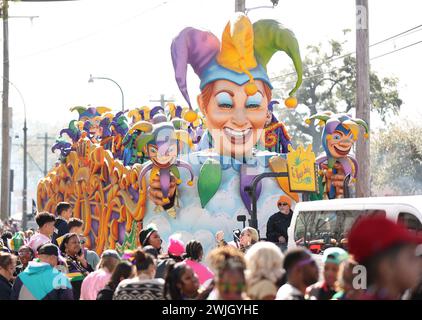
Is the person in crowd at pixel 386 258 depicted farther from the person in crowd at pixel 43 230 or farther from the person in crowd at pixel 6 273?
the person in crowd at pixel 43 230

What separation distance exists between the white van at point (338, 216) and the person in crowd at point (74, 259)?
10.7ft

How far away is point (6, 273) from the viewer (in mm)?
11148

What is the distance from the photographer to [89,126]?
36.9 meters

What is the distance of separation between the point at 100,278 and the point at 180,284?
7.76 ft

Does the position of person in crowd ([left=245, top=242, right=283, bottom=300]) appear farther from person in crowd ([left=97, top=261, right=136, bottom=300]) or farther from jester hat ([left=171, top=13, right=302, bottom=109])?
jester hat ([left=171, top=13, right=302, bottom=109])

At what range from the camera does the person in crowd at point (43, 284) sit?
9.95m

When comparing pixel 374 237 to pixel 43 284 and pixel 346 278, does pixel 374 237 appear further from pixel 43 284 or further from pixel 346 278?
pixel 43 284

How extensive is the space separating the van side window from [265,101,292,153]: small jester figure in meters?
15.4

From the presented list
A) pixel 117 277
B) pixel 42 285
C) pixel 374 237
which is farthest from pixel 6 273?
pixel 374 237

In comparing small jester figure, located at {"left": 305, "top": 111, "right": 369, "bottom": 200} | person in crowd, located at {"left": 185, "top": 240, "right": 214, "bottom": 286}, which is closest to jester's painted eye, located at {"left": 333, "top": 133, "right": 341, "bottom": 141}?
small jester figure, located at {"left": 305, "top": 111, "right": 369, "bottom": 200}

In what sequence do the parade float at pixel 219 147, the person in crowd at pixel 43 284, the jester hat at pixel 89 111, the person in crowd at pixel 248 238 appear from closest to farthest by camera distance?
the person in crowd at pixel 43 284 < the person in crowd at pixel 248 238 < the parade float at pixel 219 147 < the jester hat at pixel 89 111

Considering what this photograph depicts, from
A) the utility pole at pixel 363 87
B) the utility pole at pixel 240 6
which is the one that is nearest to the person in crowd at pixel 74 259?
the utility pole at pixel 363 87

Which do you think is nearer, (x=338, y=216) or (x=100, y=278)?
(x=100, y=278)
